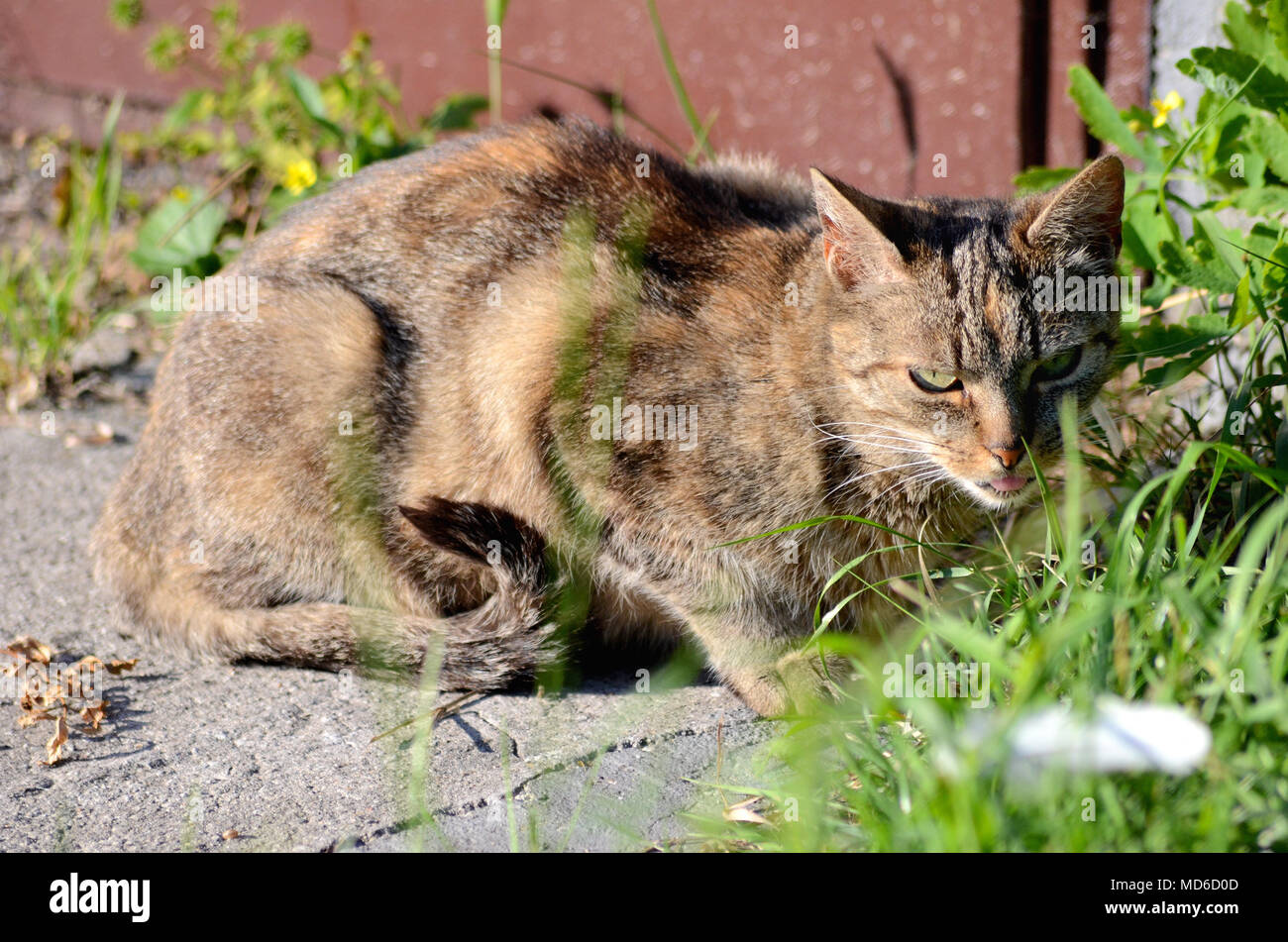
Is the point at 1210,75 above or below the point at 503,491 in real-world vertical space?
above

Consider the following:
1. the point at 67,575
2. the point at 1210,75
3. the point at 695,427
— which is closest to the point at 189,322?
the point at 67,575

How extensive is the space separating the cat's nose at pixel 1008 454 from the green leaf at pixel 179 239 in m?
3.01

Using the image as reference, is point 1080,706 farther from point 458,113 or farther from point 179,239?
point 179,239

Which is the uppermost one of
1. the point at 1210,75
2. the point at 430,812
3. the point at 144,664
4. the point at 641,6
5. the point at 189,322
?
the point at 641,6

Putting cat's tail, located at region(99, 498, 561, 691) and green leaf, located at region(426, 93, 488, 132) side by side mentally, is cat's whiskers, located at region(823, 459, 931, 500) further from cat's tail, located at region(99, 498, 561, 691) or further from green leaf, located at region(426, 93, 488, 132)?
green leaf, located at region(426, 93, 488, 132)

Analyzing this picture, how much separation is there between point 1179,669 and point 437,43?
406 cm

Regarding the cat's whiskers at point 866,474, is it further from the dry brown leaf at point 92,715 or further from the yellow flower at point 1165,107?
the dry brown leaf at point 92,715

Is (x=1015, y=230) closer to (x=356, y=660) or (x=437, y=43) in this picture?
(x=356, y=660)

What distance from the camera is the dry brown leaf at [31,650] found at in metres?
2.94

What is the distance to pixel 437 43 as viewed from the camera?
500 centimetres

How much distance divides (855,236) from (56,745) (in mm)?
2006

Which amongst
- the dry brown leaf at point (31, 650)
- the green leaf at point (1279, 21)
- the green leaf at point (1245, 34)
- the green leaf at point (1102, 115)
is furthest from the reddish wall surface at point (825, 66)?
the dry brown leaf at point (31, 650)

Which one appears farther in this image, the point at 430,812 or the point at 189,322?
the point at 189,322
